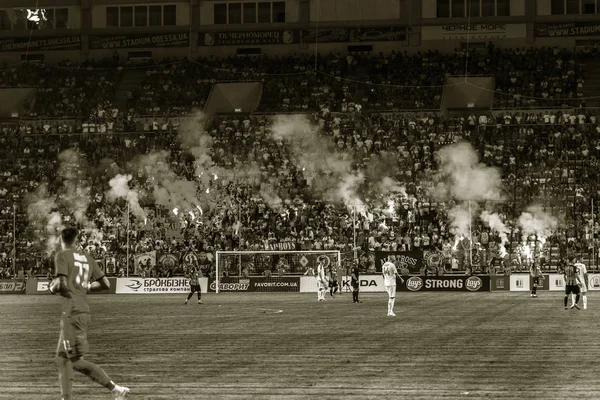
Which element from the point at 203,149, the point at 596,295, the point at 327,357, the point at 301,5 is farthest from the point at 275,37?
the point at 327,357

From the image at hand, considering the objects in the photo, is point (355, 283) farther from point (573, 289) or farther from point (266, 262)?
point (266, 262)

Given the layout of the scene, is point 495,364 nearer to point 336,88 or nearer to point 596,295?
point 596,295

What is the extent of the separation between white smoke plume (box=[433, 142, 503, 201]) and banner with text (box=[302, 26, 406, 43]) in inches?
583

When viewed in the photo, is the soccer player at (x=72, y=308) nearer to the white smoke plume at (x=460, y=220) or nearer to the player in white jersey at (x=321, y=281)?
the player in white jersey at (x=321, y=281)

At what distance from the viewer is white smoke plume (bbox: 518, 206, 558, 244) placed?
5369 cm

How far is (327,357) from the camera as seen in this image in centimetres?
2050

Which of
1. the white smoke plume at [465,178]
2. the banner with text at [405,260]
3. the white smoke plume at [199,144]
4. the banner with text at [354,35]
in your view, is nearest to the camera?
the banner with text at [405,260]

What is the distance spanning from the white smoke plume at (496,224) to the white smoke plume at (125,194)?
18411 millimetres

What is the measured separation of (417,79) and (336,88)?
5.42 m

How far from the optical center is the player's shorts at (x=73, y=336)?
13.1 metres

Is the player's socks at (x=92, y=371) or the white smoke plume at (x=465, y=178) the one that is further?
the white smoke plume at (x=465, y=178)

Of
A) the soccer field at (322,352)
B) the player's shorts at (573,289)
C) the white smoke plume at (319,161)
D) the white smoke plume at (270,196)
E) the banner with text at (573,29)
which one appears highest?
the banner with text at (573,29)

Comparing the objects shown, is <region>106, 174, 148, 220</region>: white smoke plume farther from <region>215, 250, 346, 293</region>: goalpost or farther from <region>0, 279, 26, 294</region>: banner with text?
<region>0, 279, 26, 294</region>: banner with text

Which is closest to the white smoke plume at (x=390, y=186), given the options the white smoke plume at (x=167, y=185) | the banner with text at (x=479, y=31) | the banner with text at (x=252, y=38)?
the white smoke plume at (x=167, y=185)
